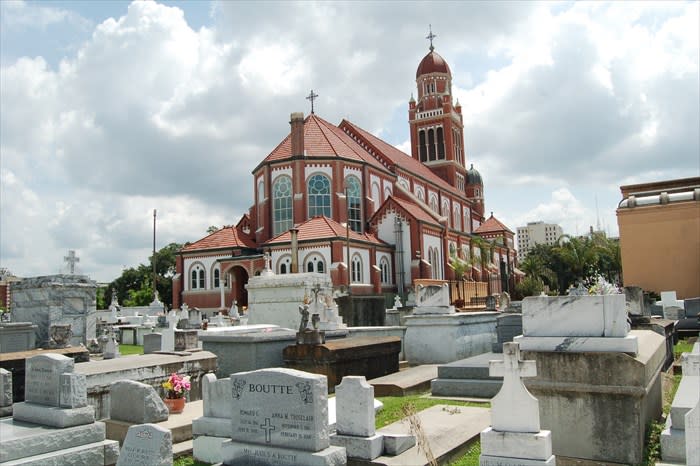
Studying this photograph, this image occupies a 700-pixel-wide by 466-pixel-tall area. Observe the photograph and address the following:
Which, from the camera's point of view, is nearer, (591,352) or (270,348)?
(591,352)

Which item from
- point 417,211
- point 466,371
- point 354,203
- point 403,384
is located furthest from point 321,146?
point 466,371

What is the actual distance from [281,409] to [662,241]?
20.9 meters

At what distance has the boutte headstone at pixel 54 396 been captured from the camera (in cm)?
677

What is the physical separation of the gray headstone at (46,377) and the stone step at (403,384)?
16.7 feet

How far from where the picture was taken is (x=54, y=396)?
692 centimetres

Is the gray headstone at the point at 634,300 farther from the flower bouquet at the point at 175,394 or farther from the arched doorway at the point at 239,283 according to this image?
the arched doorway at the point at 239,283

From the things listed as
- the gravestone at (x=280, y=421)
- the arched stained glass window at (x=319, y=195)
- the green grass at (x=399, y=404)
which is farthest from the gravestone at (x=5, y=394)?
the arched stained glass window at (x=319, y=195)

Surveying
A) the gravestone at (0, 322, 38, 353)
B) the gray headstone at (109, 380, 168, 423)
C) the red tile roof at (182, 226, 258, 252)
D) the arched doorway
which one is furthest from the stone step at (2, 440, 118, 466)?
the red tile roof at (182, 226, 258, 252)

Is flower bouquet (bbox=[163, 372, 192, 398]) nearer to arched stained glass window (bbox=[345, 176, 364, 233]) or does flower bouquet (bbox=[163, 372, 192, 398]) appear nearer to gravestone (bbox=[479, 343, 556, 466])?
gravestone (bbox=[479, 343, 556, 466])

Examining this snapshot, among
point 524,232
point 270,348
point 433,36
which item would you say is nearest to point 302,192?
point 270,348

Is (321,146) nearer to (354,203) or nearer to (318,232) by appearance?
(354,203)

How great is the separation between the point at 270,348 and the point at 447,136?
53.8 meters

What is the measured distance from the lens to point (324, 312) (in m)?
15.0

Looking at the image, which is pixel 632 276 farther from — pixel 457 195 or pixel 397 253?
pixel 457 195
